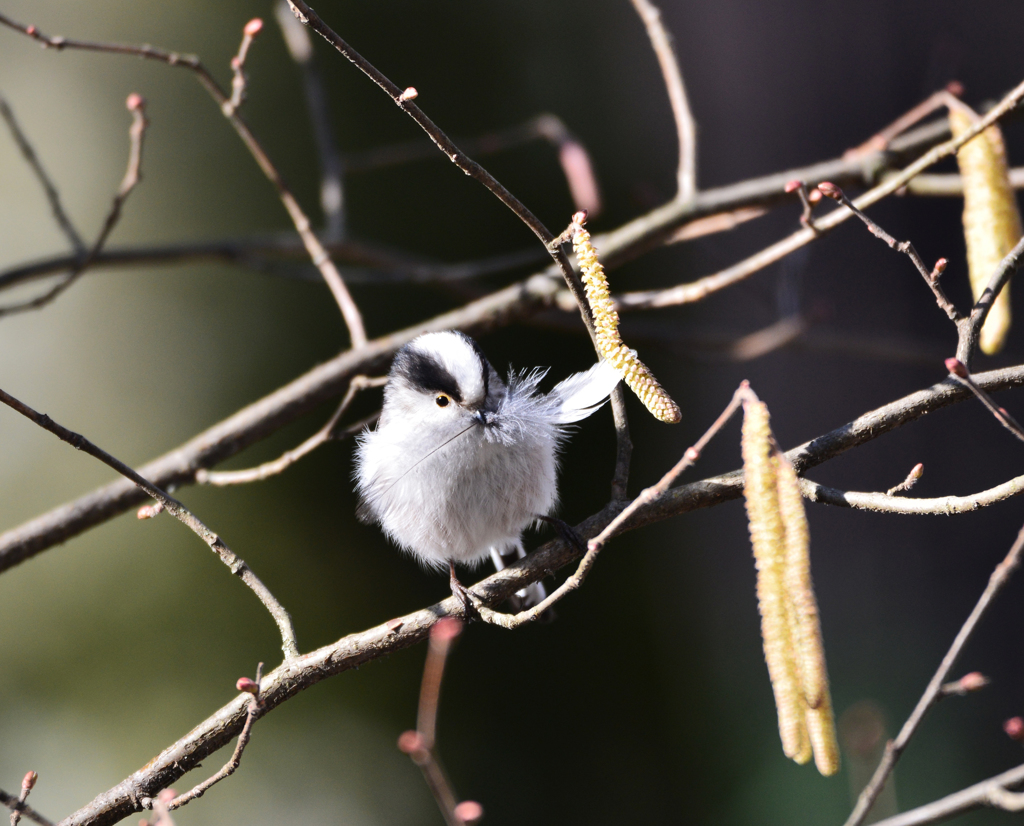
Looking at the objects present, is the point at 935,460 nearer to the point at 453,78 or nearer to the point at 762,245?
the point at 762,245

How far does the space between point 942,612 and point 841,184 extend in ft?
3.79

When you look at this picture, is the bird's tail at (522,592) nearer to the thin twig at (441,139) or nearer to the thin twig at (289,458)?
the thin twig at (289,458)

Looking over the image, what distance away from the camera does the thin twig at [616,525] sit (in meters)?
0.48

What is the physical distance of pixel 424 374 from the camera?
1.00 metres

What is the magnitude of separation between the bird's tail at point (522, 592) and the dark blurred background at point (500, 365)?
15.1 inches

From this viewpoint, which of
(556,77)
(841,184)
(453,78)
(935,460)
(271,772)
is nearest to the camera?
(841,184)

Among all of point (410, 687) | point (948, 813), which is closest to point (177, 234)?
point (410, 687)

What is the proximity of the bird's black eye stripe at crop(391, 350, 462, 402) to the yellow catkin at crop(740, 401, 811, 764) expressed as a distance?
1.76 ft

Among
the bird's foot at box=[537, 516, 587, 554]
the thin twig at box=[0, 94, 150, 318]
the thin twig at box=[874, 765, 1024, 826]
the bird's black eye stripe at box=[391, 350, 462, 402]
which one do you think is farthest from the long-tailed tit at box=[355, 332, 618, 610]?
the thin twig at box=[874, 765, 1024, 826]

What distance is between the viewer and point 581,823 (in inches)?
65.5

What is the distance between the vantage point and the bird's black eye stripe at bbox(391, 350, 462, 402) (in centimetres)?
97

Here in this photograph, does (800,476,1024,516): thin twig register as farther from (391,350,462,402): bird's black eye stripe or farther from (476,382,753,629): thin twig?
(391,350,462,402): bird's black eye stripe

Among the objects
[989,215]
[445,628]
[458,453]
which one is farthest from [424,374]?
[989,215]

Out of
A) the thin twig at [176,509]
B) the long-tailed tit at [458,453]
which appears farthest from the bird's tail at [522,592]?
the thin twig at [176,509]
